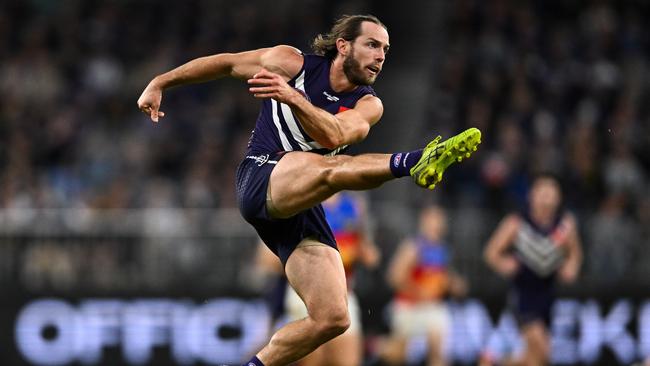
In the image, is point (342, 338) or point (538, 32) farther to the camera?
point (538, 32)

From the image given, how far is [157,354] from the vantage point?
45.4ft

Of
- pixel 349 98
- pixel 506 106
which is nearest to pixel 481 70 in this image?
pixel 506 106

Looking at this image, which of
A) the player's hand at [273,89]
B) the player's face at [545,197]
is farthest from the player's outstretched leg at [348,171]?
the player's face at [545,197]

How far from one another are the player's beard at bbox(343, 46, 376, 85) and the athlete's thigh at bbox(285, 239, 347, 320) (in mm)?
1041

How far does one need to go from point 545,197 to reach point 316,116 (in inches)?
205

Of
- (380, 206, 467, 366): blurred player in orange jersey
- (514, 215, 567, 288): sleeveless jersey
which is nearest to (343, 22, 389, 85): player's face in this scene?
(514, 215, 567, 288): sleeveless jersey

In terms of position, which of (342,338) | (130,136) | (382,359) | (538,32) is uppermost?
(538,32)

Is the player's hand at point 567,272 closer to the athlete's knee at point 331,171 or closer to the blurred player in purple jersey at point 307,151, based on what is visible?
the blurred player in purple jersey at point 307,151

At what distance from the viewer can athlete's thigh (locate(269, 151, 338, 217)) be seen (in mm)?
7328

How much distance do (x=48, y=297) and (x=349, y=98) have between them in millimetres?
6991

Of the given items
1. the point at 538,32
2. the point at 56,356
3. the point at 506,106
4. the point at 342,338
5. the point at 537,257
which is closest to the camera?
the point at 342,338

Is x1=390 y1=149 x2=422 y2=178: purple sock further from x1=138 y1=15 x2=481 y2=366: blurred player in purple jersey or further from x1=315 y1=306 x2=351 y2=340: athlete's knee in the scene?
x1=315 y1=306 x2=351 y2=340: athlete's knee

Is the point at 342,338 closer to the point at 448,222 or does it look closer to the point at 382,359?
the point at 382,359

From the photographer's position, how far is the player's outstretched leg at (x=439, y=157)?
6953mm
